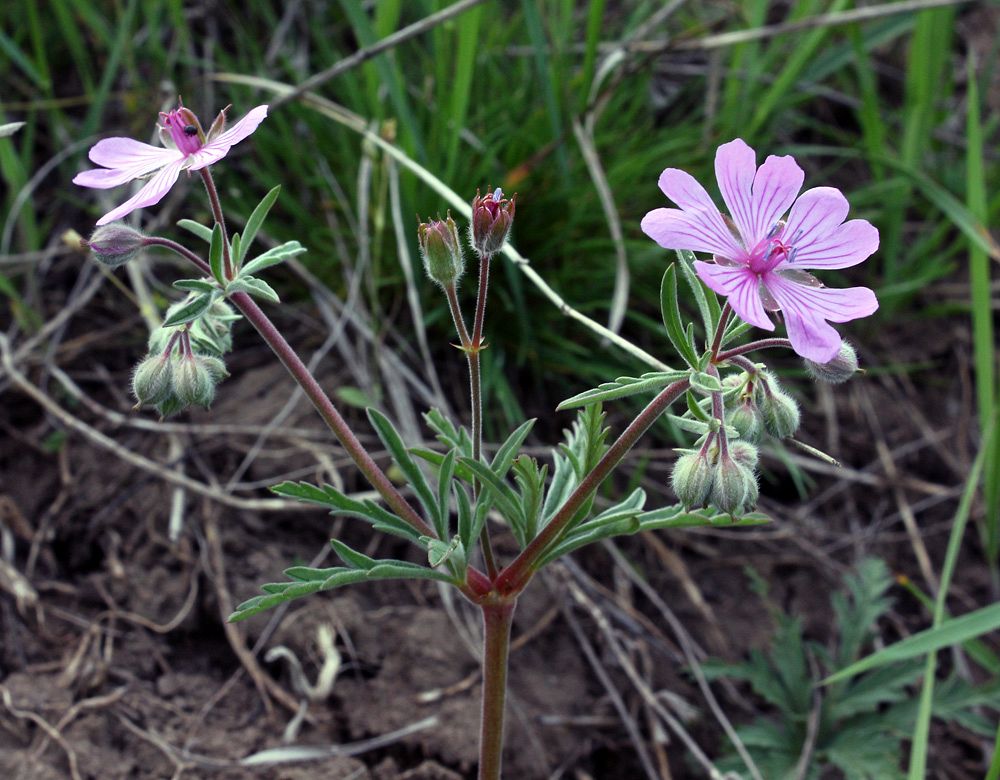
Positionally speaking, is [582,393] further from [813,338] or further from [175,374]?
[175,374]

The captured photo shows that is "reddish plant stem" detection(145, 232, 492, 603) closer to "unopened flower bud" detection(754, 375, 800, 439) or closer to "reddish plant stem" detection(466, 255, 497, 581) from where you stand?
"reddish plant stem" detection(466, 255, 497, 581)

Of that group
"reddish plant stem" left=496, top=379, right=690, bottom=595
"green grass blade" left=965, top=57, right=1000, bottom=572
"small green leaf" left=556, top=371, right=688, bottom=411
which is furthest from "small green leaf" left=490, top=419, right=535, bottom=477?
"green grass blade" left=965, top=57, right=1000, bottom=572

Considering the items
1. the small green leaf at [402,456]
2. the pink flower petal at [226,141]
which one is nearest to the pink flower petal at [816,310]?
the small green leaf at [402,456]

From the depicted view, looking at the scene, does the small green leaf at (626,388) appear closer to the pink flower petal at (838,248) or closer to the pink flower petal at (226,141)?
the pink flower petal at (838,248)

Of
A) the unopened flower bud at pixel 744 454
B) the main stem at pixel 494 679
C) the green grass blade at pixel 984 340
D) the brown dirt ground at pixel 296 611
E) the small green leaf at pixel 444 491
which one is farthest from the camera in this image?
the green grass blade at pixel 984 340

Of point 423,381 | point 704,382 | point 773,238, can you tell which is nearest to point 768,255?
point 773,238

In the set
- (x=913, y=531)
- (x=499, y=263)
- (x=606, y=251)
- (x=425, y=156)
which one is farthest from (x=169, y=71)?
(x=913, y=531)
